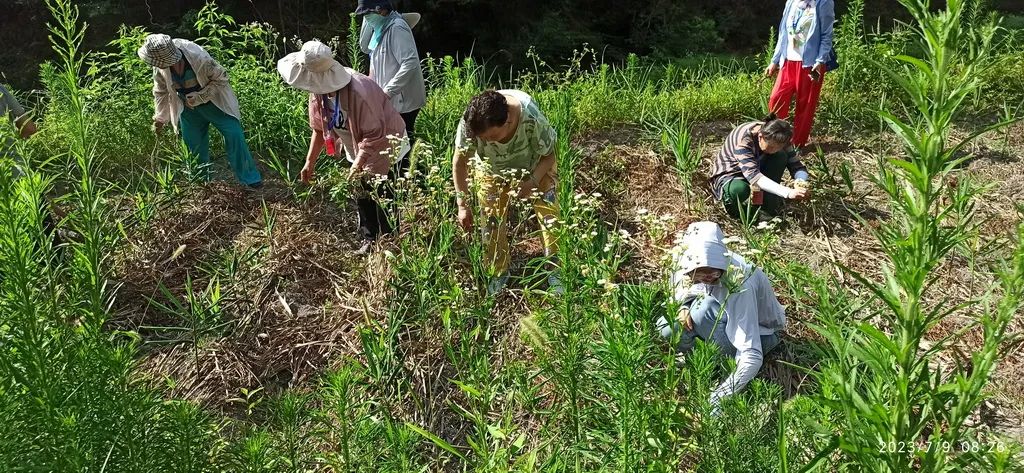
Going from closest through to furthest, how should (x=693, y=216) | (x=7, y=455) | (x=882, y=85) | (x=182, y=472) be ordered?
1. (x=7, y=455)
2. (x=182, y=472)
3. (x=693, y=216)
4. (x=882, y=85)

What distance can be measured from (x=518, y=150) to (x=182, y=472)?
7.21ft

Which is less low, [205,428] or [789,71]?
[789,71]

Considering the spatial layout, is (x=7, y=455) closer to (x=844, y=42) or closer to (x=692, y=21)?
(x=844, y=42)

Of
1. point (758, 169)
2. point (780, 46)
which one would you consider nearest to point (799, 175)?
point (758, 169)

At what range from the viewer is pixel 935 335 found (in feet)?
12.3

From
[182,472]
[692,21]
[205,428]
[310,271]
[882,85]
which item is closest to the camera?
[182,472]

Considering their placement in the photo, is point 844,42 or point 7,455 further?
point 844,42

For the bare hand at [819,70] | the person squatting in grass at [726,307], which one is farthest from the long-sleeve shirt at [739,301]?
the bare hand at [819,70]

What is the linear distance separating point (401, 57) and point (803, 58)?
2808 mm

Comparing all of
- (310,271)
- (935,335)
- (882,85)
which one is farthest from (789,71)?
(310,271)

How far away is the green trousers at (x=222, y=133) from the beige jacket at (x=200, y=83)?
0.08m

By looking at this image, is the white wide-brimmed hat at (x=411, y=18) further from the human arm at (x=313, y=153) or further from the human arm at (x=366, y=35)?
the human arm at (x=313, y=153)

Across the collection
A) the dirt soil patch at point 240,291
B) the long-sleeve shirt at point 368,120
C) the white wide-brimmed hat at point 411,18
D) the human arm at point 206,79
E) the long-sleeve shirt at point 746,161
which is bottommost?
the dirt soil patch at point 240,291

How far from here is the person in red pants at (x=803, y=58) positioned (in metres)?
4.96
